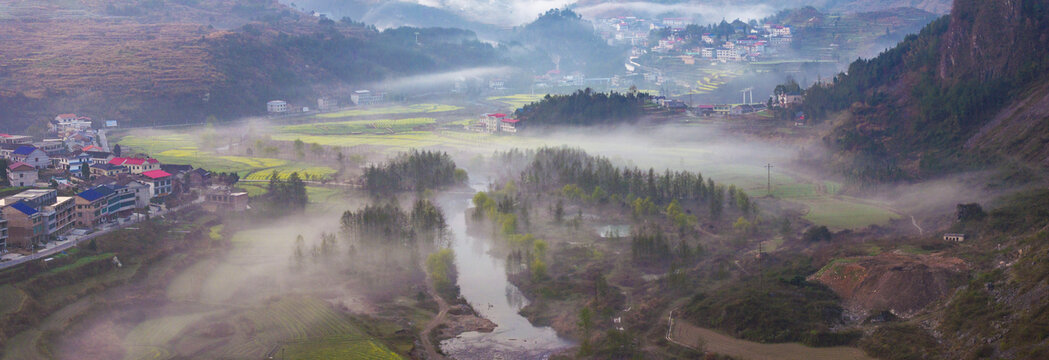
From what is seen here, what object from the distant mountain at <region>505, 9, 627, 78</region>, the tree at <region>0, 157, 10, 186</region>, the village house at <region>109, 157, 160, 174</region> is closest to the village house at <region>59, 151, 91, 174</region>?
the village house at <region>109, 157, 160, 174</region>

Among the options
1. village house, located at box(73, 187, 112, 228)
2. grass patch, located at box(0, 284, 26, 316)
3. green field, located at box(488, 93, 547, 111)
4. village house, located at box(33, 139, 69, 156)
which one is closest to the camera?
grass patch, located at box(0, 284, 26, 316)

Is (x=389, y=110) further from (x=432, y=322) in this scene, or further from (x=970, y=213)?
(x=970, y=213)

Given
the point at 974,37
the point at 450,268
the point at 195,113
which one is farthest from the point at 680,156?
the point at 195,113

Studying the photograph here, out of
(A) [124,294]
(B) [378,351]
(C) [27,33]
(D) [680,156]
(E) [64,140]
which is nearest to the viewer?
(B) [378,351]

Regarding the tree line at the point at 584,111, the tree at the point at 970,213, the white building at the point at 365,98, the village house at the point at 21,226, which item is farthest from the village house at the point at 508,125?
the village house at the point at 21,226

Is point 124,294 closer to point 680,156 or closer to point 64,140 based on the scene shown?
point 64,140

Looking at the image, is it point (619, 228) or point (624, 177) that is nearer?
point (619, 228)

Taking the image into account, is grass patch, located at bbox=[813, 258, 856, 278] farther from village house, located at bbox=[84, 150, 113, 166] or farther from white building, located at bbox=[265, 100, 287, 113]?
white building, located at bbox=[265, 100, 287, 113]

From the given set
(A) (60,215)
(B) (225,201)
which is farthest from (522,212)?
(A) (60,215)
